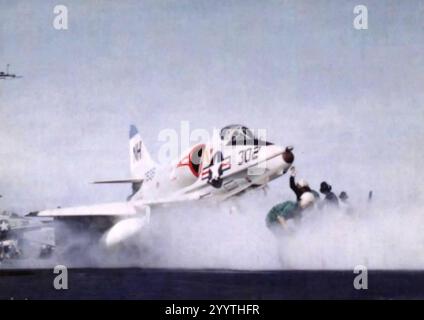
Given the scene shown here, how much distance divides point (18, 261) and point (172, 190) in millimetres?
12708

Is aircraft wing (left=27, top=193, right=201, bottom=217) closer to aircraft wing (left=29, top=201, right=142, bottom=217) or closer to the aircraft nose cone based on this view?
aircraft wing (left=29, top=201, right=142, bottom=217)

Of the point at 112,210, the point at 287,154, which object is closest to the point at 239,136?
the point at 287,154

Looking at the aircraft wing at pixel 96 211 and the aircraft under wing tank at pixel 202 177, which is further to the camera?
the aircraft wing at pixel 96 211

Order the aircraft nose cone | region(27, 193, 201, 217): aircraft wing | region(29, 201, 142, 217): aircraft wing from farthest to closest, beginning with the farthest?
region(29, 201, 142, 217): aircraft wing, region(27, 193, 201, 217): aircraft wing, the aircraft nose cone

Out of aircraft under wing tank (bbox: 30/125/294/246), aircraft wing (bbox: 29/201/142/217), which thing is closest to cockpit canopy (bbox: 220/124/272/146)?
aircraft under wing tank (bbox: 30/125/294/246)

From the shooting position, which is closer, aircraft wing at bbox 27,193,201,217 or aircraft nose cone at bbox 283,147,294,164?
aircraft nose cone at bbox 283,147,294,164

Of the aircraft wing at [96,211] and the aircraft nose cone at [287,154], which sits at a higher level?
the aircraft nose cone at [287,154]

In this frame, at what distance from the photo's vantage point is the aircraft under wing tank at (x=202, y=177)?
149ft

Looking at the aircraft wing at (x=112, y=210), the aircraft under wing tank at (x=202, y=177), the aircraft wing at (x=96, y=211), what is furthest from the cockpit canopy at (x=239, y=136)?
the aircraft wing at (x=96, y=211)

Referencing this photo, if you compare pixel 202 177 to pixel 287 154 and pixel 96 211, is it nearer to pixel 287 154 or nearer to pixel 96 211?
pixel 287 154

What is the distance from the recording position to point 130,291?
38.7m

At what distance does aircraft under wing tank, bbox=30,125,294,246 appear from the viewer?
45.4 m

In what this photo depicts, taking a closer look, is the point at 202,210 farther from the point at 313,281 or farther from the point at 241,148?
the point at 313,281

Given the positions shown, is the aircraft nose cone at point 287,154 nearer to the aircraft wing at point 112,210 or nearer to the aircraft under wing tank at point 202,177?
the aircraft under wing tank at point 202,177
